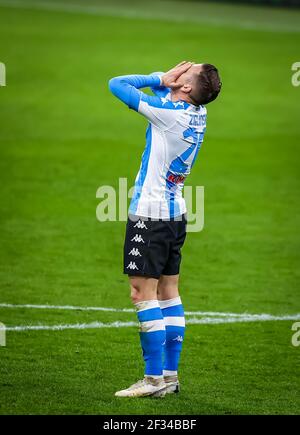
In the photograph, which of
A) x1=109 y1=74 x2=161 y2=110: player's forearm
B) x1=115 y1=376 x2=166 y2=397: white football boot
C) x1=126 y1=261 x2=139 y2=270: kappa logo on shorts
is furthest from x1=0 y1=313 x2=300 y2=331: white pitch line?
x1=109 y1=74 x2=161 y2=110: player's forearm

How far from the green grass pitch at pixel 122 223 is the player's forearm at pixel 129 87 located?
219cm

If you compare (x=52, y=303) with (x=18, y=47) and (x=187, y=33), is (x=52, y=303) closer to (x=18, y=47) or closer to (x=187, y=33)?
(x=18, y=47)

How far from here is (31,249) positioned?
503 inches

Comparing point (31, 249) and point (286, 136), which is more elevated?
point (286, 136)

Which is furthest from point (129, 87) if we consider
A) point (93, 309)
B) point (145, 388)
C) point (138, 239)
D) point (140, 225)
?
point (93, 309)

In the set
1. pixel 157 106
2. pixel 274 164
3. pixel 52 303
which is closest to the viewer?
pixel 157 106

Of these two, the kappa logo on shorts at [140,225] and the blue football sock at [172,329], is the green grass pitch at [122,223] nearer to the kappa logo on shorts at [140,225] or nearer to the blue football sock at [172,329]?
the blue football sock at [172,329]

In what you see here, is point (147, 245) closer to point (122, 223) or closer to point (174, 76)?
point (174, 76)

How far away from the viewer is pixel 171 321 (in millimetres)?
8031

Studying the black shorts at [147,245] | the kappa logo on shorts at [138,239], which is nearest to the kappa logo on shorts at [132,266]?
the black shorts at [147,245]

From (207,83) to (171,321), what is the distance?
187cm

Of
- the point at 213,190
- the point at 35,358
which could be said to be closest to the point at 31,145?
the point at 213,190

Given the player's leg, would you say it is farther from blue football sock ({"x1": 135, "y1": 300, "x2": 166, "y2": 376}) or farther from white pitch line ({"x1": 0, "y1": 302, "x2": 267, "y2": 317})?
white pitch line ({"x1": 0, "y1": 302, "x2": 267, "y2": 317})
